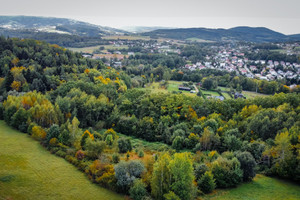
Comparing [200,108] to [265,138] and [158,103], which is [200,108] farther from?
[265,138]

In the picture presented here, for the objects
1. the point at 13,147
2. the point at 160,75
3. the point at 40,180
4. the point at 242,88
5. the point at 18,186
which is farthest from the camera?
the point at 160,75

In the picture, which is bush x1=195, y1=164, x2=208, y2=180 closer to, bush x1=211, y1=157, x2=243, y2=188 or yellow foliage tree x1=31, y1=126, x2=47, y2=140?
bush x1=211, y1=157, x2=243, y2=188

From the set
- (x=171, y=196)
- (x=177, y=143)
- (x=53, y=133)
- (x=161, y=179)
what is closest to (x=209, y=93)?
(x=177, y=143)

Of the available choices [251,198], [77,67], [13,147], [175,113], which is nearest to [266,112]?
[175,113]

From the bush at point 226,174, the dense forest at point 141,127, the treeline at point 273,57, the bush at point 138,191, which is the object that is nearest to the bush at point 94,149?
the dense forest at point 141,127

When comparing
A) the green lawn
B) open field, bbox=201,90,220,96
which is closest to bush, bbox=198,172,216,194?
the green lawn

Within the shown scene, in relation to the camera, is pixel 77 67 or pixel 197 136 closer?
pixel 197 136

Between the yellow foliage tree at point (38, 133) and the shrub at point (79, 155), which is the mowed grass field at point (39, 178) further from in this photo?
the yellow foliage tree at point (38, 133)
